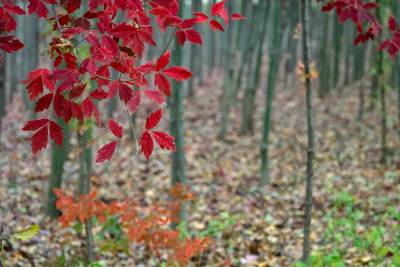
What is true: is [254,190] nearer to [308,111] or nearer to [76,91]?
[308,111]

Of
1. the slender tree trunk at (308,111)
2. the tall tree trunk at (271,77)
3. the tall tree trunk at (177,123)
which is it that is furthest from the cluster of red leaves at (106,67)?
the tall tree trunk at (271,77)

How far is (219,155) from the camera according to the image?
871 centimetres

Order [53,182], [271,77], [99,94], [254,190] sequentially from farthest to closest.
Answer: [254,190] < [271,77] < [53,182] < [99,94]

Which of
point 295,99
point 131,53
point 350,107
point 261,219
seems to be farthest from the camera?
point 295,99

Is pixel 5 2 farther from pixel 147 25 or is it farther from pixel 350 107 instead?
pixel 350 107

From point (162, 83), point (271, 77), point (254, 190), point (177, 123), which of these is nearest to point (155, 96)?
point (162, 83)

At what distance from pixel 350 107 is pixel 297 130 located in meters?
3.15

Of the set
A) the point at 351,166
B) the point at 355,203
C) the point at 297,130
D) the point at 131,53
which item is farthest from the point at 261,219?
the point at 297,130

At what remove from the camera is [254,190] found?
633 centimetres

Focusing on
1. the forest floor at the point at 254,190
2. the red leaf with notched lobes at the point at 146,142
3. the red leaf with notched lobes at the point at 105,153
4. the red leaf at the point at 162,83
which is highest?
the red leaf at the point at 162,83

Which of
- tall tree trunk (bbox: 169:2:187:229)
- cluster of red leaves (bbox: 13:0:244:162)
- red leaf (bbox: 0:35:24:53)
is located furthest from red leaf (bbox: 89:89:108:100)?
tall tree trunk (bbox: 169:2:187:229)

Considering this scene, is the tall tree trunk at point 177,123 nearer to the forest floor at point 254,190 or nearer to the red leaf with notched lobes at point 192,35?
the forest floor at point 254,190

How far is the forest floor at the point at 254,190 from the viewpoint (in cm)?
394

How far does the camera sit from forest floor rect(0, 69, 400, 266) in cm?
394
